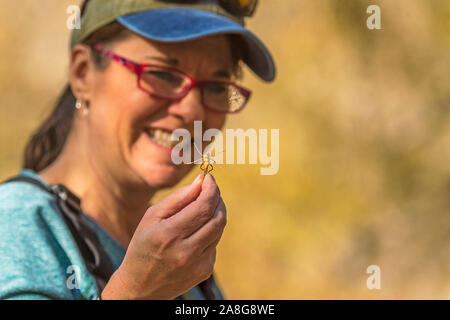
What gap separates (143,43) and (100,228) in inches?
14.7

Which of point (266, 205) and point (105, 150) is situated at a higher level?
point (105, 150)

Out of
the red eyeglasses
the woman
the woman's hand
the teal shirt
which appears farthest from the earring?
the woman's hand

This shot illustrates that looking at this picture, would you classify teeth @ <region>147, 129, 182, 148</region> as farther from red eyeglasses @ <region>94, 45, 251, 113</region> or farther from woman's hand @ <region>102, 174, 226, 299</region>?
woman's hand @ <region>102, 174, 226, 299</region>

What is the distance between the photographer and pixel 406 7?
11.3ft

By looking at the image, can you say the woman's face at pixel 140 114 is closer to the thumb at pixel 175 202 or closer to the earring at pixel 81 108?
the earring at pixel 81 108

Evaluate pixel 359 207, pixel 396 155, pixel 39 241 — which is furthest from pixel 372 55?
pixel 39 241

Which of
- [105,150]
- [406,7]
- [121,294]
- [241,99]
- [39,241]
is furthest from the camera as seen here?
[406,7]

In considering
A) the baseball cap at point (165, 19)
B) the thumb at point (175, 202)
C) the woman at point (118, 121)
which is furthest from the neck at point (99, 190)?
the thumb at point (175, 202)

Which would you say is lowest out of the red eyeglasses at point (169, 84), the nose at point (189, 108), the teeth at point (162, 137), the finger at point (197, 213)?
the finger at point (197, 213)

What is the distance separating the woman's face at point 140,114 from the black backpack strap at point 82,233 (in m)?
0.15

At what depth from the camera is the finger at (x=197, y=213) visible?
65 centimetres

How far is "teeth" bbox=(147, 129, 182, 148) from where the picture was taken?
1064mm

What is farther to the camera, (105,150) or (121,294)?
(105,150)

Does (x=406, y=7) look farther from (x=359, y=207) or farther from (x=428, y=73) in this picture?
(x=359, y=207)
